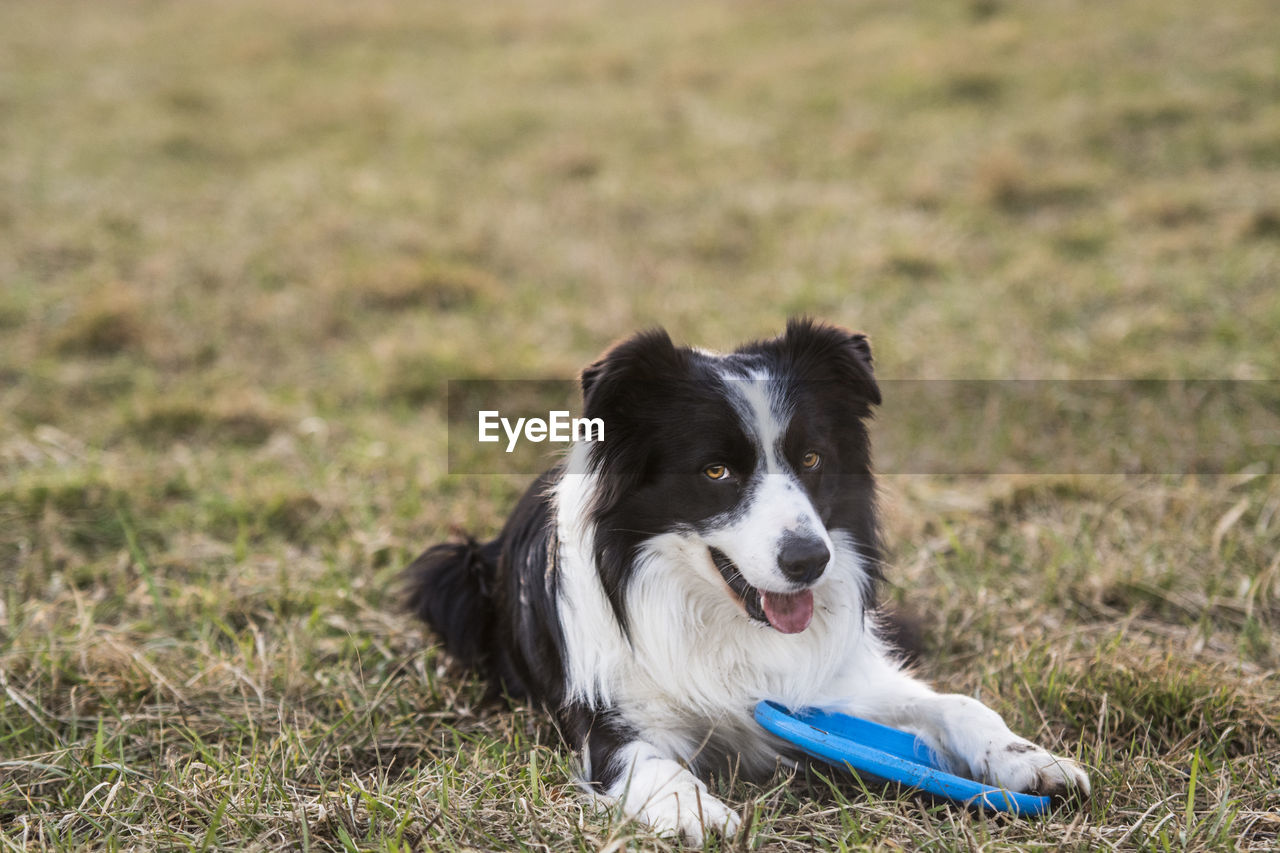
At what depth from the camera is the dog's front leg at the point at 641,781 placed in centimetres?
240

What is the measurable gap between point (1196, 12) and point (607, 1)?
7.64 m

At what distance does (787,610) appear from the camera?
273 cm

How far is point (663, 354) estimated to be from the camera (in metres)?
2.75

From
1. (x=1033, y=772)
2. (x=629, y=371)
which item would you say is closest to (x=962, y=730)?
(x=1033, y=772)

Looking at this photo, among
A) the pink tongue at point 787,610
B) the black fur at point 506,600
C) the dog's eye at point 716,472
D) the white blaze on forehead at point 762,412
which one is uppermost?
the white blaze on forehead at point 762,412

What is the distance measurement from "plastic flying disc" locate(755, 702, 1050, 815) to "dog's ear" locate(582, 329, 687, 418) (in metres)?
0.90

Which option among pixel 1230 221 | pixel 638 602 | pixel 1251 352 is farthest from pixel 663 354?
pixel 1230 221

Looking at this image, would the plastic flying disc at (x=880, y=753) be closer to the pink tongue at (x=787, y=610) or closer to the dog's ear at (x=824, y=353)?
the pink tongue at (x=787, y=610)

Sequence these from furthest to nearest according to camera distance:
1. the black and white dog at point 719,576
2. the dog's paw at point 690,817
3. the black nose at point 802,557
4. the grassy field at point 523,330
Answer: the grassy field at point 523,330
the black and white dog at point 719,576
the black nose at point 802,557
the dog's paw at point 690,817

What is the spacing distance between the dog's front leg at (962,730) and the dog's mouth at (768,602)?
350 millimetres
